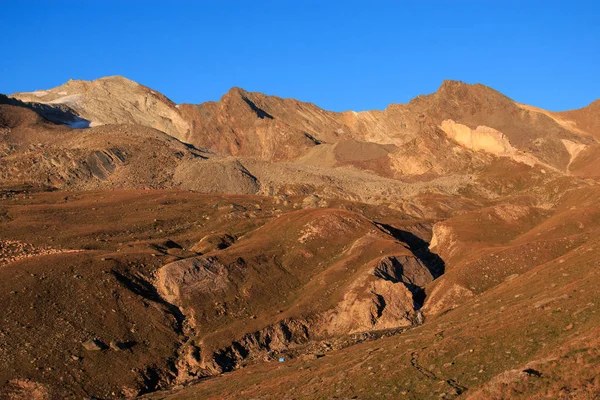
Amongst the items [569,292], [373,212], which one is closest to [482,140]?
[373,212]

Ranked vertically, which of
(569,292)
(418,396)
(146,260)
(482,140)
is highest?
(482,140)

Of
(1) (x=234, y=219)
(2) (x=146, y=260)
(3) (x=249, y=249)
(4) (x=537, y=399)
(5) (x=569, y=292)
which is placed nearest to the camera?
(4) (x=537, y=399)

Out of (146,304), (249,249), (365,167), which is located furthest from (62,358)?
(365,167)

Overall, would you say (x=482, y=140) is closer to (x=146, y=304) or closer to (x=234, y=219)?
(x=234, y=219)

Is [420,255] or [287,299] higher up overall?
[420,255]

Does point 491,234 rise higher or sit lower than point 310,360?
higher

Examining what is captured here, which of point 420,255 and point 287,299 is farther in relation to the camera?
point 420,255

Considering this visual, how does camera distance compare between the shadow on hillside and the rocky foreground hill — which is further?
the shadow on hillside

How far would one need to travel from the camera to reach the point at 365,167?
557 feet

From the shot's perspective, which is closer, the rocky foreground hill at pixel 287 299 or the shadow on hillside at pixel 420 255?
the rocky foreground hill at pixel 287 299

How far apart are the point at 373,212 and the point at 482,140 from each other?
58.7m

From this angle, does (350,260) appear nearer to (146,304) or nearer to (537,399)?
(146,304)

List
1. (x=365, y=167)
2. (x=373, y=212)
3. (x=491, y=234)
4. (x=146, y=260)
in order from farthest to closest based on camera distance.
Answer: (x=365, y=167)
(x=373, y=212)
(x=491, y=234)
(x=146, y=260)

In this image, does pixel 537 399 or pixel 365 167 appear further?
pixel 365 167
